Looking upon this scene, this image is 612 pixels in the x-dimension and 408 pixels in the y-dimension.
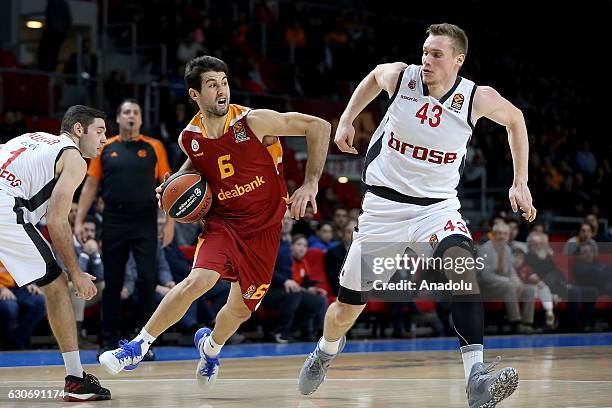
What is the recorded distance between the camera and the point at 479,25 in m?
24.4

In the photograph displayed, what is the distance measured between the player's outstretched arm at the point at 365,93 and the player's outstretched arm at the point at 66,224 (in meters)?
1.41

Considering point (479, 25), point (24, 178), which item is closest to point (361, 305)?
point (24, 178)

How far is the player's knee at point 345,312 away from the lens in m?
5.92

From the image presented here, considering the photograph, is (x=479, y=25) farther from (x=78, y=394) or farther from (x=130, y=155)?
(x=78, y=394)

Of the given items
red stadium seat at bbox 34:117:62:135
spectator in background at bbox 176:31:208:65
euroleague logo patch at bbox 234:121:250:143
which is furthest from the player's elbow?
spectator in background at bbox 176:31:208:65

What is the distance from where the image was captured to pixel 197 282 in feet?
19.5

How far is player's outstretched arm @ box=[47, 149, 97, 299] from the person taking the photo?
577cm

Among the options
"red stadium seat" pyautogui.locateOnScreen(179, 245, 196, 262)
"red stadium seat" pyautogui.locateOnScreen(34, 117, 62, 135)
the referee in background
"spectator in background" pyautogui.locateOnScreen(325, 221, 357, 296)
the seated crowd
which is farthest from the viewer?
"red stadium seat" pyautogui.locateOnScreen(34, 117, 62, 135)

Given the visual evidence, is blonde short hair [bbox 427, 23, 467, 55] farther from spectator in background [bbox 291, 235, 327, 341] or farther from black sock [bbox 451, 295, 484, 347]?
spectator in background [bbox 291, 235, 327, 341]

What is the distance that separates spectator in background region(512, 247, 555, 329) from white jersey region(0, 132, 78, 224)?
Answer: 873 centimetres

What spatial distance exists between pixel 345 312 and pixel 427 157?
→ 3.17 ft

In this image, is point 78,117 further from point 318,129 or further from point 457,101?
point 457,101

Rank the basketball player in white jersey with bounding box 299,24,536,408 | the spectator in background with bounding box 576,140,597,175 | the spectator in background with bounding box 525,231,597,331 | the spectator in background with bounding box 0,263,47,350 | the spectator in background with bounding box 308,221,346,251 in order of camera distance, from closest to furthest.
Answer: the basketball player in white jersey with bounding box 299,24,536,408 < the spectator in background with bounding box 0,263,47,350 < the spectator in background with bounding box 308,221,346,251 < the spectator in background with bounding box 525,231,597,331 < the spectator in background with bounding box 576,140,597,175

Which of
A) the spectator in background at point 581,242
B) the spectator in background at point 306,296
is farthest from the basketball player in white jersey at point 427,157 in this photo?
the spectator in background at point 581,242
